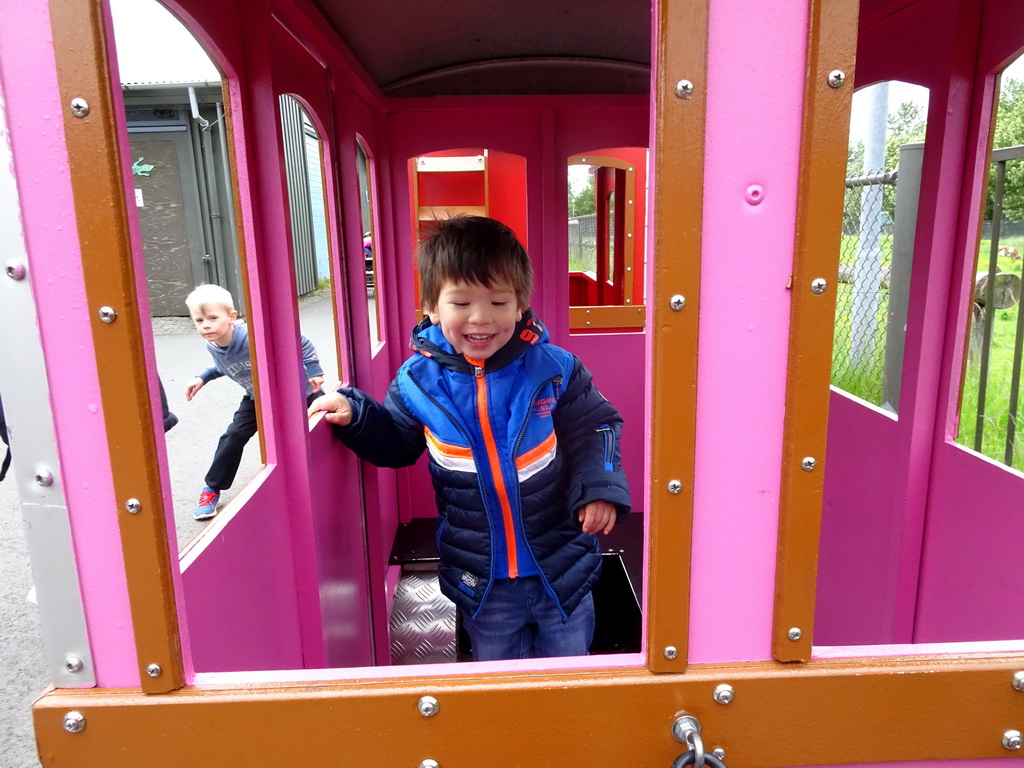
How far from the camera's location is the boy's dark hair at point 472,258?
1683 millimetres

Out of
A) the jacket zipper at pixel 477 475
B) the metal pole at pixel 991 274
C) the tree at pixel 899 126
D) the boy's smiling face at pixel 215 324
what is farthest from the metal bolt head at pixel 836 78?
the tree at pixel 899 126

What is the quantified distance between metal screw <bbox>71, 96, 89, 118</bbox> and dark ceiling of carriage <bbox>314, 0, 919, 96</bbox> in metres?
1.23

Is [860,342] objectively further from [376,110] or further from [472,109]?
[376,110]

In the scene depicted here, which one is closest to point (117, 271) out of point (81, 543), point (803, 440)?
point (81, 543)

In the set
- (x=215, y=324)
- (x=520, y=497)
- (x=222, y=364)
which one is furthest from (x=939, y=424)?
(x=222, y=364)

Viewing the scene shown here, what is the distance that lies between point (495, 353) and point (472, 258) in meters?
0.24

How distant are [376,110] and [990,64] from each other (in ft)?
7.73

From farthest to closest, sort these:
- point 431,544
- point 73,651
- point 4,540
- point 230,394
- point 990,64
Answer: point 230,394, point 4,540, point 431,544, point 990,64, point 73,651

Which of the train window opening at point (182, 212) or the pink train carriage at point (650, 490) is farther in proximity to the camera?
the train window opening at point (182, 212)

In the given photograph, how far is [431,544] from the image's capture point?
144 inches

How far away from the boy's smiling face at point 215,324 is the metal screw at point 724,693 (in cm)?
320

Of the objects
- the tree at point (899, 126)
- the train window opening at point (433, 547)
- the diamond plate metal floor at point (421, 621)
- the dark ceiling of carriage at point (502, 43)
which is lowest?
the diamond plate metal floor at point (421, 621)

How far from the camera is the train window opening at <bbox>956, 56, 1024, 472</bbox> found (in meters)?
2.15

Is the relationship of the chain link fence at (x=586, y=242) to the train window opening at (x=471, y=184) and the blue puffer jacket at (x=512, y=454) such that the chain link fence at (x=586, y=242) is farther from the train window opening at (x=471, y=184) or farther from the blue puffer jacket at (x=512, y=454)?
the blue puffer jacket at (x=512, y=454)
